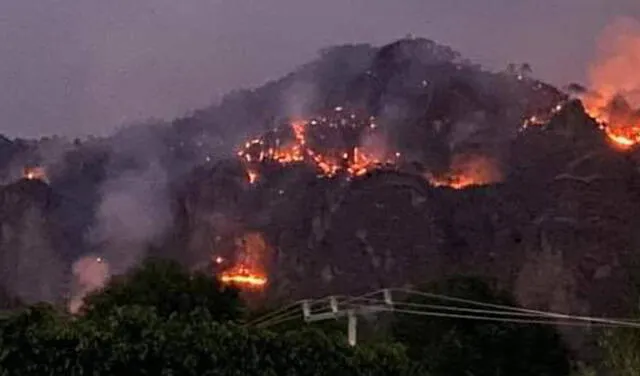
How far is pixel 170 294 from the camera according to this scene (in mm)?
25359

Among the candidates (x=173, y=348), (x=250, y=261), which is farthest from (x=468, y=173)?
(x=173, y=348)

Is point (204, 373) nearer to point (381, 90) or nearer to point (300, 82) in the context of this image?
point (381, 90)

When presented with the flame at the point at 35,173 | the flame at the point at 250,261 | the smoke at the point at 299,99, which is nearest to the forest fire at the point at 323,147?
the smoke at the point at 299,99

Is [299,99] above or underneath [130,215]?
above

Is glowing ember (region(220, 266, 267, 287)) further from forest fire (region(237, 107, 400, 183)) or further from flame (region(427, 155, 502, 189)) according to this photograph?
flame (region(427, 155, 502, 189))

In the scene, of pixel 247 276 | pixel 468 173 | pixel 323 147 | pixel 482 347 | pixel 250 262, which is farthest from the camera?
pixel 323 147

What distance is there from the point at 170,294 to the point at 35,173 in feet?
159

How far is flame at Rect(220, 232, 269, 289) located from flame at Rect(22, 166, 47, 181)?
73.2 ft

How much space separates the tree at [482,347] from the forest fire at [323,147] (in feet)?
87.9

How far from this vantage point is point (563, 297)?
41219 mm

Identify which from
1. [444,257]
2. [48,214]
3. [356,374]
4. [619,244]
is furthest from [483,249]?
[356,374]

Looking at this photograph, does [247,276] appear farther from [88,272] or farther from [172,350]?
[172,350]

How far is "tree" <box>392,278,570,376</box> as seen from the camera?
25.0 meters

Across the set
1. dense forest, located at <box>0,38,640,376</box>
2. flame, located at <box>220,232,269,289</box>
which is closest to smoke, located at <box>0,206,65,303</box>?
dense forest, located at <box>0,38,640,376</box>
